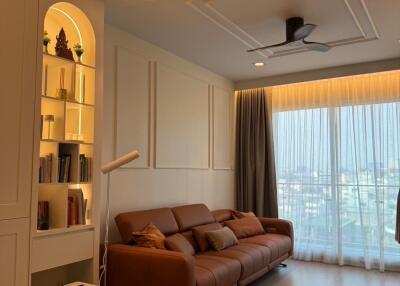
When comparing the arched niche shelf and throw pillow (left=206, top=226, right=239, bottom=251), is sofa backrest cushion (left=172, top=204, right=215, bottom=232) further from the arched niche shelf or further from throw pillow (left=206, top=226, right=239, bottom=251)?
the arched niche shelf

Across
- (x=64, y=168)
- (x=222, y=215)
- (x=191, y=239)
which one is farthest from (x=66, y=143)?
(x=222, y=215)

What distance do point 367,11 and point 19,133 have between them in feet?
10.4

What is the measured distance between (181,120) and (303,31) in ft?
6.53

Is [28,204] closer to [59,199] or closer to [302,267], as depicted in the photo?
[59,199]

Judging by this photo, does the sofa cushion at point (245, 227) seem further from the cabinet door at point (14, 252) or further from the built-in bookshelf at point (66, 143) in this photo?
the cabinet door at point (14, 252)

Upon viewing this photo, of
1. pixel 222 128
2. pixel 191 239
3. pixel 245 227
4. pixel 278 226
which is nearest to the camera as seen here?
pixel 191 239

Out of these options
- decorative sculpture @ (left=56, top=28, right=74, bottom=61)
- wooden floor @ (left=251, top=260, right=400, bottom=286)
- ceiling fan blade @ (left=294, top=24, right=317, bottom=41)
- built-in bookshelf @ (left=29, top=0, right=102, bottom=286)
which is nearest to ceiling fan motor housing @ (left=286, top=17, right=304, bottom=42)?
ceiling fan blade @ (left=294, top=24, right=317, bottom=41)

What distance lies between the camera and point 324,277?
4.60m

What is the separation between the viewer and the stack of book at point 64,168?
9.57ft

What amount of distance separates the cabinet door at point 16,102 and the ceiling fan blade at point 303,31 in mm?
2244

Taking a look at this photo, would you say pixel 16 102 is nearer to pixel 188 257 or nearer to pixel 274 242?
pixel 188 257

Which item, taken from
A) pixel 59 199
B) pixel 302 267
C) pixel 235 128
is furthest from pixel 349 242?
pixel 59 199

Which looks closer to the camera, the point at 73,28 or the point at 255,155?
the point at 73,28

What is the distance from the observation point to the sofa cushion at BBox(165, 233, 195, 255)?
3.44m
